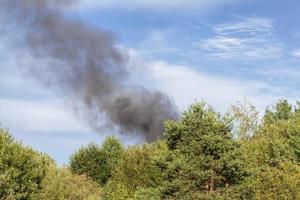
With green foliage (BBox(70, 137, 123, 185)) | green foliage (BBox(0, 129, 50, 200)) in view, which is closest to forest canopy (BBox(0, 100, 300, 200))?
green foliage (BBox(0, 129, 50, 200))

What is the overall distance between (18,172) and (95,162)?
47.8 m

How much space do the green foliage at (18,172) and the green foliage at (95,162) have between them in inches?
1621

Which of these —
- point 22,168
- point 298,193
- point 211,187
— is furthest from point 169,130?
point 22,168

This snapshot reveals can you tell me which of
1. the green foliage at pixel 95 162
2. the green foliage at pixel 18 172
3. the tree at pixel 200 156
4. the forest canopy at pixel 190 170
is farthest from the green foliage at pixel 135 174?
the green foliage at pixel 95 162

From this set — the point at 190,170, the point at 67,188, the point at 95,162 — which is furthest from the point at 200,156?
the point at 95,162

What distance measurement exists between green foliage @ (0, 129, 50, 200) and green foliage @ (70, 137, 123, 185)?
41.2 m

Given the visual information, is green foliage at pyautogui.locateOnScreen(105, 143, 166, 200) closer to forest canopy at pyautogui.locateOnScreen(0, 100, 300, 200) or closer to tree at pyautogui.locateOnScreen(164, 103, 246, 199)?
forest canopy at pyautogui.locateOnScreen(0, 100, 300, 200)

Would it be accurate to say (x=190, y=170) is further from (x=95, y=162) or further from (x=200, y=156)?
(x=95, y=162)

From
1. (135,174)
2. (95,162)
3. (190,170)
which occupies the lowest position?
(190,170)

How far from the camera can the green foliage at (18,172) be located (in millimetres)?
63906

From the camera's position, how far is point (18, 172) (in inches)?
2594

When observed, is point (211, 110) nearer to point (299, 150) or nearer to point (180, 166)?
point (180, 166)

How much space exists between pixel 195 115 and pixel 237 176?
737 centimetres

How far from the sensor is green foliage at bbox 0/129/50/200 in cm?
6391
